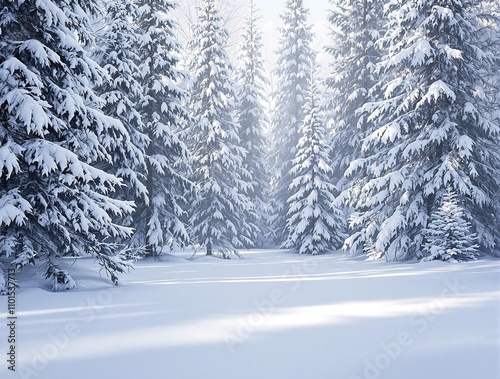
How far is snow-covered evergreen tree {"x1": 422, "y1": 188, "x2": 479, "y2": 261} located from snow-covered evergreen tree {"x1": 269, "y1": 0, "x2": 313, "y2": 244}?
15.4 metres

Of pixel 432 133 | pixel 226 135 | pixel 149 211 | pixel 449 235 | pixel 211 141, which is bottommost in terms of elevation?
pixel 449 235

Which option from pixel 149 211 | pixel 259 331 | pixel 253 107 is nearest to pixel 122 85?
pixel 149 211

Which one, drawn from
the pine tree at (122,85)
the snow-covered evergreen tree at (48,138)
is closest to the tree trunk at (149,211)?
the pine tree at (122,85)

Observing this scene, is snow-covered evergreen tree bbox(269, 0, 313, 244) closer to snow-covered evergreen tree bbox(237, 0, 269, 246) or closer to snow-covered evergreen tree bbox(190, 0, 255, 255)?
snow-covered evergreen tree bbox(237, 0, 269, 246)

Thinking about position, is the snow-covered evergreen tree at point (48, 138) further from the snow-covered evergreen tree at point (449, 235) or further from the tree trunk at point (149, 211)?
the snow-covered evergreen tree at point (449, 235)

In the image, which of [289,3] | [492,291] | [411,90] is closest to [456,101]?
[411,90]

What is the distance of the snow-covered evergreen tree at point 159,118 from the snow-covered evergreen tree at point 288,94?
443 inches

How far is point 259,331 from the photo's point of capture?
4992 millimetres

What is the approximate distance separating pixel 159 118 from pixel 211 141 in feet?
14.4

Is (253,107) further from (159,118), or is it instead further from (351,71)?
(159,118)

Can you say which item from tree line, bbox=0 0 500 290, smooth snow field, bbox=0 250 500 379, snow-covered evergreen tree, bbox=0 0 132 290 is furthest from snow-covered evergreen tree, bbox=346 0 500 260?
snow-covered evergreen tree, bbox=0 0 132 290

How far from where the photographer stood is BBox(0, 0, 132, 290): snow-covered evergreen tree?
7270 millimetres

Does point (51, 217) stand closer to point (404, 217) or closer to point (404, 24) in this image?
point (404, 217)

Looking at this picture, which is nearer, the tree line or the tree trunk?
the tree line
